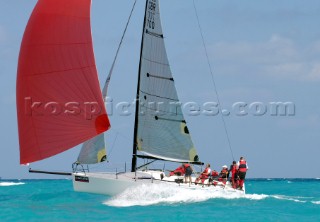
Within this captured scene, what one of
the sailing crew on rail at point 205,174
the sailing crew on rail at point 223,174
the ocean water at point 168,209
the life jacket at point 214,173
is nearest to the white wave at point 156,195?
the ocean water at point 168,209

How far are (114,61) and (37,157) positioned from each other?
22.9 feet

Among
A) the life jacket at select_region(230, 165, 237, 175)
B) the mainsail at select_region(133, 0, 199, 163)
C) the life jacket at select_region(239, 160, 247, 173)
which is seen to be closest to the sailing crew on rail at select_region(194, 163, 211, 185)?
the mainsail at select_region(133, 0, 199, 163)

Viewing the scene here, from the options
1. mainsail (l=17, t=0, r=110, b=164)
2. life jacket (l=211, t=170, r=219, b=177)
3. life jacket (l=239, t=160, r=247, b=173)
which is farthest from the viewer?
life jacket (l=211, t=170, r=219, b=177)

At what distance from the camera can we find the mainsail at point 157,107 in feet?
84.5

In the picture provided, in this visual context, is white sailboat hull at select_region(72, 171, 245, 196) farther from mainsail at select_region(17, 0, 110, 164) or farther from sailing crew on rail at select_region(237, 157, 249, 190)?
mainsail at select_region(17, 0, 110, 164)

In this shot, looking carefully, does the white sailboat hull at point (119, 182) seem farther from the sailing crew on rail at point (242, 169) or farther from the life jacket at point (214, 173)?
the life jacket at point (214, 173)

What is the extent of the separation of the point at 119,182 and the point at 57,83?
4769mm

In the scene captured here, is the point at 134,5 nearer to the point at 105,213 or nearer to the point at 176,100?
the point at 176,100

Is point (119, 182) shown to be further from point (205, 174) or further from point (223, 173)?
point (223, 173)

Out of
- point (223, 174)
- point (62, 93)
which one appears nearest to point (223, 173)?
point (223, 174)

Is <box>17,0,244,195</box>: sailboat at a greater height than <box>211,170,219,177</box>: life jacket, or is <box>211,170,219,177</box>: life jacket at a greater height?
<box>17,0,244,195</box>: sailboat

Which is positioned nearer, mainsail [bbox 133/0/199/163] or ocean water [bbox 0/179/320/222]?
ocean water [bbox 0/179/320/222]

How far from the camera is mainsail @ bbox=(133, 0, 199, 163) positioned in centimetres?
2577

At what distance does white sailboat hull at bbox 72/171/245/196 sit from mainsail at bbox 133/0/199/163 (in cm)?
136
